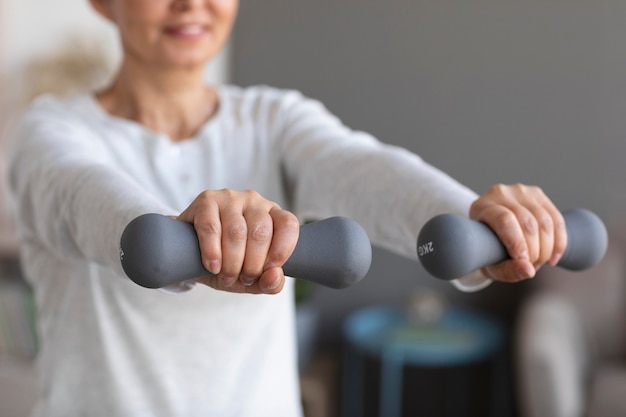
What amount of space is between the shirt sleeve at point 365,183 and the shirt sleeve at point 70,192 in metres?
0.21

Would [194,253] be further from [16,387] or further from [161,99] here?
[16,387]

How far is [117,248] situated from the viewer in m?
0.62

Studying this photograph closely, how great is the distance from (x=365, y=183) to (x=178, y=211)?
186mm

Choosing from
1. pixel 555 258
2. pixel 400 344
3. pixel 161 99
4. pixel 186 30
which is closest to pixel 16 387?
pixel 400 344

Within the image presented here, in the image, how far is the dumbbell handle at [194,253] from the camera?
1.69ft

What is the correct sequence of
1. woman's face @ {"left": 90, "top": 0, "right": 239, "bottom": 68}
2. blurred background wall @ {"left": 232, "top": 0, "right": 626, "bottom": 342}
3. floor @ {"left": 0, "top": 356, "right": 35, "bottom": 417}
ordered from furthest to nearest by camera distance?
1. blurred background wall @ {"left": 232, "top": 0, "right": 626, "bottom": 342}
2. floor @ {"left": 0, "top": 356, "right": 35, "bottom": 417}
3. woman's face @ {"left": 90, "top": 0, "right": 239, "bottom": 68}

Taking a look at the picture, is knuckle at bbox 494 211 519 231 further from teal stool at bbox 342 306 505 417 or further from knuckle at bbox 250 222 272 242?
teal stool at bbox 342 306 505 417

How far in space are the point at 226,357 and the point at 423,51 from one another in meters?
2.32

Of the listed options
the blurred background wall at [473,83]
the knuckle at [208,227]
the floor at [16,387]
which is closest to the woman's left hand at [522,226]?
the knuckle at [208,227]

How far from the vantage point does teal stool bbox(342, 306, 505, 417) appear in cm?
266

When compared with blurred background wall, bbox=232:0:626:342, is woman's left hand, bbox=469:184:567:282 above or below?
above

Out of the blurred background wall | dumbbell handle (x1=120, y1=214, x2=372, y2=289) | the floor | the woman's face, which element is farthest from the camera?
the blurred background wall

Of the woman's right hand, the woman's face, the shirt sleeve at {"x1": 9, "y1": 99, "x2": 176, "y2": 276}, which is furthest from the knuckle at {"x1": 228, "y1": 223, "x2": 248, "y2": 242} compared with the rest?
the woman's face

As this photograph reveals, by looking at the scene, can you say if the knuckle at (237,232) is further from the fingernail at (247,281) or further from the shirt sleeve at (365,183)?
the shirt sleeve at (365,183)
